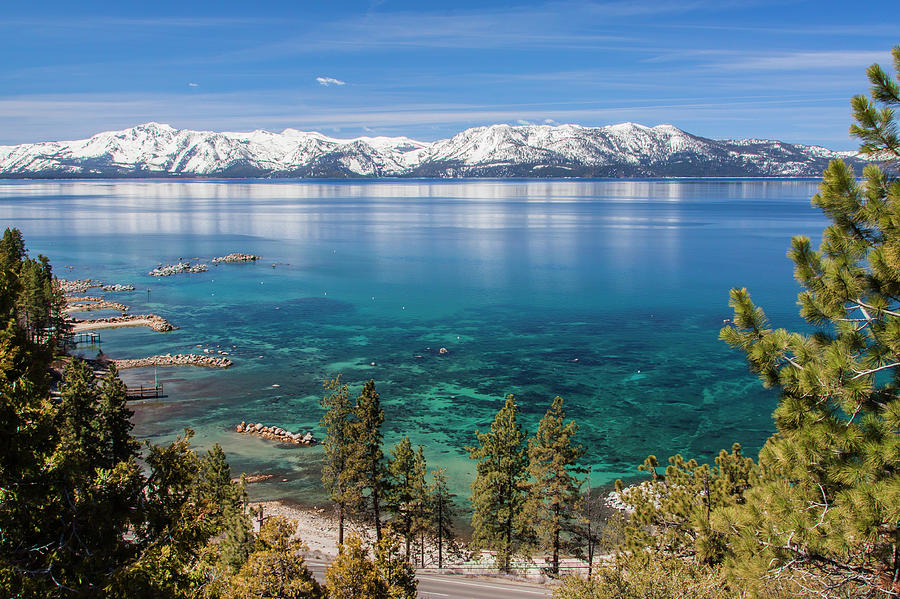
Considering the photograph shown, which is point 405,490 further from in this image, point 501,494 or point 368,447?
point 501,494

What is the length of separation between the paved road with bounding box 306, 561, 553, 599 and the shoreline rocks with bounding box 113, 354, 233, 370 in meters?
34.3

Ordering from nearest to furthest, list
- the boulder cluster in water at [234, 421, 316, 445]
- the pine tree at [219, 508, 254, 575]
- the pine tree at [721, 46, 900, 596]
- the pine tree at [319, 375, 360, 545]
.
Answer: the pine tree at [721, 46, 900, 596] < the pine tree at [219, 508, 254, 575] < the pine tree at [319, 375, 360, 545] < the boulder cluster in water at [234, 421, 316, 445]

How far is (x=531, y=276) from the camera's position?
97.8 m

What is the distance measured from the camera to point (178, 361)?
59.3 metres

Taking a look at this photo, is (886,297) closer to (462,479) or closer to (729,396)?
(462,479)

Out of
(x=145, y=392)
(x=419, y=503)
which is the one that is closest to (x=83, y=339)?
(x=145, y=392)

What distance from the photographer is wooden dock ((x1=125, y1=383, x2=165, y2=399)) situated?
50.8 meters

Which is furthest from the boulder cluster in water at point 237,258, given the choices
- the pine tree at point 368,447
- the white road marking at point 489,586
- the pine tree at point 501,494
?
the white road marking at point 489,586

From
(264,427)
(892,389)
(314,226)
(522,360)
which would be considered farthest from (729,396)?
(314,226)

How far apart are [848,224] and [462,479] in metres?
31.8

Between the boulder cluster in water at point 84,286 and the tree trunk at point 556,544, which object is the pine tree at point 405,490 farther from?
the boulder cluster in water at point 84,286

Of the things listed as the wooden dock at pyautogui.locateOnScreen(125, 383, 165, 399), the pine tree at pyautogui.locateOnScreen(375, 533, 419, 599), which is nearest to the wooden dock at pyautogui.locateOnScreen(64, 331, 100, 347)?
the wooden dock at pyautogui.locateOnScreen(125, 383, 165, 399)

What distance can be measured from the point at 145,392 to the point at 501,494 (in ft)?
115

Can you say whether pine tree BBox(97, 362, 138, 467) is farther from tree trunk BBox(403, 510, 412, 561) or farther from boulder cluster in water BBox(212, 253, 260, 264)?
boulder cluster in water BBox(212, 253, 260, 264)
